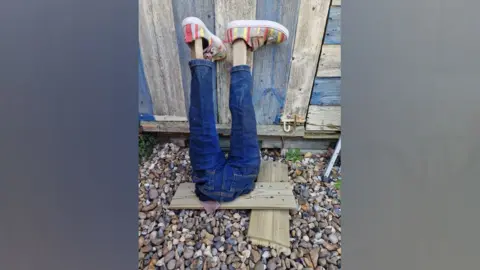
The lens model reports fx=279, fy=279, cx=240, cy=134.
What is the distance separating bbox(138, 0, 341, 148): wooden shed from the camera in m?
0.52

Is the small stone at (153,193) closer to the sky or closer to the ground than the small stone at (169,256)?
closer to the sky

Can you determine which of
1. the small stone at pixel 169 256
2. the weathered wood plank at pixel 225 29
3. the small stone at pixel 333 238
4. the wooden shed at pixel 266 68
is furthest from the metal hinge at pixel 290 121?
the small stone at pixel 169 256

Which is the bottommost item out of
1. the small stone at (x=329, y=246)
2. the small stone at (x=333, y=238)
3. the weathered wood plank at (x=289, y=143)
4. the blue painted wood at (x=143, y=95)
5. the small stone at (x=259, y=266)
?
the small stone at (x=259, y=266)

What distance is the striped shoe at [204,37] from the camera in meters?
0.52

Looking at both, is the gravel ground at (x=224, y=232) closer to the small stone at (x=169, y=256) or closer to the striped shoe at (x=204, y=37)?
the small stone at (x=169, y=256)

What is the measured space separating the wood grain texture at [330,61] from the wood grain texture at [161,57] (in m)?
0.28

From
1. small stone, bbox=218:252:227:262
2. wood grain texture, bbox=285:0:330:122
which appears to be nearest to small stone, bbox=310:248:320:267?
small stone, bbox=218:252:227:262

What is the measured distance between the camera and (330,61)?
1.75ft
